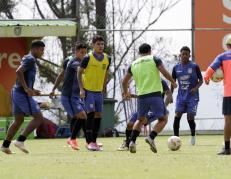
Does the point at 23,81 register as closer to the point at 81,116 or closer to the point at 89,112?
the point at 89,112

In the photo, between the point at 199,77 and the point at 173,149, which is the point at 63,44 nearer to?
the point at 199,77

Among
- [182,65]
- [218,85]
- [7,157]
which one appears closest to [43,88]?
[218,85]

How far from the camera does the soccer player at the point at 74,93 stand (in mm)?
16672

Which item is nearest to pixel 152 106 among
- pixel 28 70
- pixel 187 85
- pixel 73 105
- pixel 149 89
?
pixel 149 89

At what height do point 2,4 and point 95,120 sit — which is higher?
point 2,4

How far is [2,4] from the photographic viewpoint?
29906mm

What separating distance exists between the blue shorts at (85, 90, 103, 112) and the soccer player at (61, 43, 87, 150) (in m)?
0.57

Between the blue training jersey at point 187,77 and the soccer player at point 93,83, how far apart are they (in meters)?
2.94

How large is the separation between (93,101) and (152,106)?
1.63 m

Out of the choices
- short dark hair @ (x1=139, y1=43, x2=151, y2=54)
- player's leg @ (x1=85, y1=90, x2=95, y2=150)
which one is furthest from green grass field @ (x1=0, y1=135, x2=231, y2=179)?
player's leg @ (x1=85, y1=90, x2=95, y2=150)

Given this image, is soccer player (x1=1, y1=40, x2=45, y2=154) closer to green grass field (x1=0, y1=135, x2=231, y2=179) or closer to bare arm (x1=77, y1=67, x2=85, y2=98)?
green grass field (x1=0, y1=135, x2=231, y2=179)

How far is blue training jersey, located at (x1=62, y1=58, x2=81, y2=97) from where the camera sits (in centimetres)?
1670

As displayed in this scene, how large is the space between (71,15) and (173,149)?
46.9 ft

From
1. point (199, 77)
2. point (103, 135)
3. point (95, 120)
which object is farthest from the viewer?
point (103, 135)
